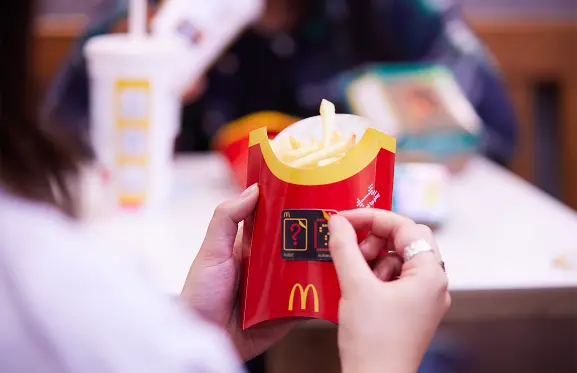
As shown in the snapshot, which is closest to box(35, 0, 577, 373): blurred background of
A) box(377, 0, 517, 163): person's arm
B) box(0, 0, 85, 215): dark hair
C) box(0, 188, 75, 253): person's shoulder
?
box(377, 0, 517, 163): person's arm

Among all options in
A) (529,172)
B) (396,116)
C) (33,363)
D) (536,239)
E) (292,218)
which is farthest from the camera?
(529,172)

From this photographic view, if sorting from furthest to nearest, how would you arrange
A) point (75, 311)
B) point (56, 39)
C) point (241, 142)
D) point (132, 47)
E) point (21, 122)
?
point (56, 39), point (241, 142), point (132, 47), point (21, 122), point (75, 311)

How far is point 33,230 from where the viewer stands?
0.39 metres

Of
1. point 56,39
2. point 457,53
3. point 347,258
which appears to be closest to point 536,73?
point 457,53

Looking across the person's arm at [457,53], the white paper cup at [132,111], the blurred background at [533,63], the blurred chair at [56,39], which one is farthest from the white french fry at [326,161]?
the blurred chair at [56,39]

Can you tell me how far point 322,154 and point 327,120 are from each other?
4 centimetres

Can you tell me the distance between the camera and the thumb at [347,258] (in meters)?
0.54

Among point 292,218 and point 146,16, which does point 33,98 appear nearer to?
point 292,218

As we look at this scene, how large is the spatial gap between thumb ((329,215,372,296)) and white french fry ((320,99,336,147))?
10 centimetres

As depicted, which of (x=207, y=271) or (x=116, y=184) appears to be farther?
(x=116, y=184)

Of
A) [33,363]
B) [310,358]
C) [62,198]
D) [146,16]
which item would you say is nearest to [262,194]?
[62,198]

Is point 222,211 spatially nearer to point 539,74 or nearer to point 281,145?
point 281,145

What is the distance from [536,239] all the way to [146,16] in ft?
2.38

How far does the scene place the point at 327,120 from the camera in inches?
25.4
